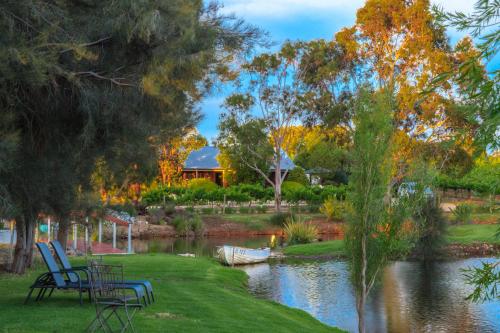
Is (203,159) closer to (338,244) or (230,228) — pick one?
(230,228)

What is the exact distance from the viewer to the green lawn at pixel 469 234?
30.8m

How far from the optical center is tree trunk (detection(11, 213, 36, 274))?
1581 centimetres

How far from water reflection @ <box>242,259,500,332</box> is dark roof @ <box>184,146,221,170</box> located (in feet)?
117

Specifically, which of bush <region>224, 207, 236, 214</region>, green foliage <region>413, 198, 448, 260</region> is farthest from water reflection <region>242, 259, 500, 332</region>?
bush <region>224, 207, 236, 214</region>

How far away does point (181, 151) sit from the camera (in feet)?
185

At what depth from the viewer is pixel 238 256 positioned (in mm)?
26906

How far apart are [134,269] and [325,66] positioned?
945 inches

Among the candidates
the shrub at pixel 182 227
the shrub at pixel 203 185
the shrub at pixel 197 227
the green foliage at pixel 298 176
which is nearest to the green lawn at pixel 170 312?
the shrub at pixel 182 227

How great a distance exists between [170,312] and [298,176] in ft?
157

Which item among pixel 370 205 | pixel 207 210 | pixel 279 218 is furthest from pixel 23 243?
pixel 207 210

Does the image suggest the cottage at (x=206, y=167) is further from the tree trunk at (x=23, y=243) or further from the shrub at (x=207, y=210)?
the tree trunk at (x=23, y=243)

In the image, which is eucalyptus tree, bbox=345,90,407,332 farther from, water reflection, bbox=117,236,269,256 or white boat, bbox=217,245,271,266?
water reflection, bbox=117,236,269,256

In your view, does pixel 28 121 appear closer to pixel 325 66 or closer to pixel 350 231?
pixel 350 231

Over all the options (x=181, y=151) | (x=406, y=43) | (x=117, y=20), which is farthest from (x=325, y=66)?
(x=117, y=20)
